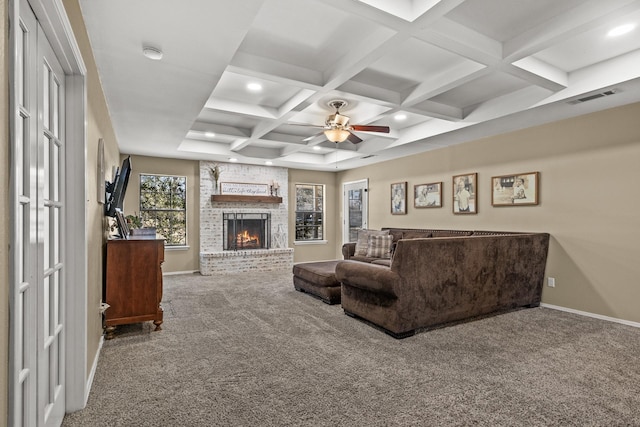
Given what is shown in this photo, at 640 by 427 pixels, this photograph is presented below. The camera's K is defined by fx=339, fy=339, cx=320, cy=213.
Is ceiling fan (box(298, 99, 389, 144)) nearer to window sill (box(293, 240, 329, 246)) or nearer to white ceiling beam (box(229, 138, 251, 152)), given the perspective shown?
white ceiling beam (box(229, 138, 251, 152))

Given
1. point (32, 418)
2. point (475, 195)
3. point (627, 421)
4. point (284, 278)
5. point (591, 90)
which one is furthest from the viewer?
point (284, 278)

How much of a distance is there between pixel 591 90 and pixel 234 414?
4.18m

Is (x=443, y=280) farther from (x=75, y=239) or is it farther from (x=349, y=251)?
(x=75, y=239)

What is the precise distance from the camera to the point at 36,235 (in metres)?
1.33

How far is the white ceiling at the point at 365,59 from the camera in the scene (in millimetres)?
2273

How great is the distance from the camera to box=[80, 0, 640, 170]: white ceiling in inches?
89.5

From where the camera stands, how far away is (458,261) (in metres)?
3.56

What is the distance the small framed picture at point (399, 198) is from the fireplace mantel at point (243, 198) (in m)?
2.55

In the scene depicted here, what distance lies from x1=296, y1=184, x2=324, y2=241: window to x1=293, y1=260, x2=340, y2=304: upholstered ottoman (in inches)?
125

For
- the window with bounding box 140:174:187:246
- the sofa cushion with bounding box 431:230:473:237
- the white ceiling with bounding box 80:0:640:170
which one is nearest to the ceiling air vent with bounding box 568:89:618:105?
the white ceiling with bounding box 80:0:640:170

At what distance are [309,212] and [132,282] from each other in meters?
5.56

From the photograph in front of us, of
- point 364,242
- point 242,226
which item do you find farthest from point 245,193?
point 364,242

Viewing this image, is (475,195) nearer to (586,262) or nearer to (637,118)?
(586,262)

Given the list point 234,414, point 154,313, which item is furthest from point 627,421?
point 154,313
